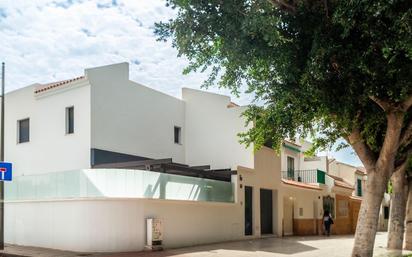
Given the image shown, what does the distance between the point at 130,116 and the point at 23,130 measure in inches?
219

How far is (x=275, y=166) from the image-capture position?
28.2 metres

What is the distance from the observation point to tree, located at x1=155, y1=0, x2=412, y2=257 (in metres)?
9.92

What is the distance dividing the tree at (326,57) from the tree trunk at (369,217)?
0.02 m

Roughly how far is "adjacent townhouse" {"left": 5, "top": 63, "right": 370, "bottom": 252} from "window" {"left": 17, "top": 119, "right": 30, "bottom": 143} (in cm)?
5

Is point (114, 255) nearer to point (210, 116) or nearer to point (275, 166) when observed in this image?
point (210, 116)

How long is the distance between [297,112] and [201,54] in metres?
2.93

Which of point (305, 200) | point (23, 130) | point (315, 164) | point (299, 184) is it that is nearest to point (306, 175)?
point (305, 200)

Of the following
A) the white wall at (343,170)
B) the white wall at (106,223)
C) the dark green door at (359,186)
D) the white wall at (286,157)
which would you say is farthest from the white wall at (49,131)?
the dark green door at (359,186)

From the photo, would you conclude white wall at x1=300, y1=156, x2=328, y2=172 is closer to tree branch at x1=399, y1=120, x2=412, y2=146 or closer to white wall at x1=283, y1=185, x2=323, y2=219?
white wall at x1=283, y1=185, x2=323, y2=219

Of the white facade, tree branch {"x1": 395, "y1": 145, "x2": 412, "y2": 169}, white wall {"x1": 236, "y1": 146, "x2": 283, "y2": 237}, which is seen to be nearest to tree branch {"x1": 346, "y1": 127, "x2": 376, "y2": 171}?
tree branch {"x1": 395, "y1": 145, "x2": 412, "y2": 169}

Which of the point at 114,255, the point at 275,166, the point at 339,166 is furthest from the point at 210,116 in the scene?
the point at 339,166

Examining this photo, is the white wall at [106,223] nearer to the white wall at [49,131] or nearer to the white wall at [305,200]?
the white wall at [49,131]

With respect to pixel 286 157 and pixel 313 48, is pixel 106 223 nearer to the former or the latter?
pixel 313 48

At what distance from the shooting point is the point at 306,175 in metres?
35.8
